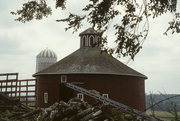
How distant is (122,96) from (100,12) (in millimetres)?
26736

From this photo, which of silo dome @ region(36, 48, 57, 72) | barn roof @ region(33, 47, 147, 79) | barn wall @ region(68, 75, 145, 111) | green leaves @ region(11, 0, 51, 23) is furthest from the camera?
silo dome @ region(36, 48, 57, 72)

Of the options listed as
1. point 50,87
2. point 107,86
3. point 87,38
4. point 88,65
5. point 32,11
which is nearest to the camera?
point 32,11

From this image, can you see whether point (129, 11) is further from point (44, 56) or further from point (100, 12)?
point (44, 56)

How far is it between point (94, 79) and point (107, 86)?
184cm

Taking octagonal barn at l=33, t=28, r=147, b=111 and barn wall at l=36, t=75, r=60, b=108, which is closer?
octagonal barn at l=33, t=28, r=147, b=111

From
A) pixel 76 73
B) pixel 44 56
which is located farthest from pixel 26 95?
pixel 44 56

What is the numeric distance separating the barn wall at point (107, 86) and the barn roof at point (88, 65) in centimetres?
60

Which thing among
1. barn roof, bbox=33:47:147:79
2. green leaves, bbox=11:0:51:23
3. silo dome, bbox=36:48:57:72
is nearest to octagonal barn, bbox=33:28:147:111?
barn roof, bbox=33:47:147:79

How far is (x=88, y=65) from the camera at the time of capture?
3497 centimetres

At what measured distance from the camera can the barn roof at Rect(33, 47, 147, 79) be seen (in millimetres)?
33859

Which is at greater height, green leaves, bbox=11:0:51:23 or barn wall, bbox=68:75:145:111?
green leaves, bbox=11:0:51:23

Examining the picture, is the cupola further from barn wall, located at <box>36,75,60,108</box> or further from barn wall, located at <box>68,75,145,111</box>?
barn wall, located at <box>68,75,145,111</box>

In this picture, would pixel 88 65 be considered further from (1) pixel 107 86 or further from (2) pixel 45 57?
(2) pixel 45 57

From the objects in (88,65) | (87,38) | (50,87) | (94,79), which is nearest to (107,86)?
(94,79)
